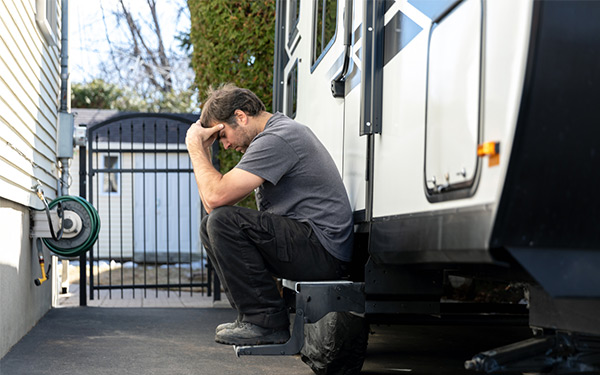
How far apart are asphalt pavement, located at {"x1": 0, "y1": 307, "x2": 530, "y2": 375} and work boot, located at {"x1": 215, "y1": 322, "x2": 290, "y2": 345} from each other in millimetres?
1348

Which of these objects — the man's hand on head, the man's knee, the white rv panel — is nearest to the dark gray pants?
the man's knee

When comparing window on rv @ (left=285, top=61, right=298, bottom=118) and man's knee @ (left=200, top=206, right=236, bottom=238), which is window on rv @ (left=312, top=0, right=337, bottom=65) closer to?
window on rv @ (left=285, top=61, right=298, bottom=118)

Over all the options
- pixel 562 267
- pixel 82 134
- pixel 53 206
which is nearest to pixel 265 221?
pixel 562 267

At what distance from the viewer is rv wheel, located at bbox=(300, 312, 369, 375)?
4176 millimetres

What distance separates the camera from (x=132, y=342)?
5.88 m

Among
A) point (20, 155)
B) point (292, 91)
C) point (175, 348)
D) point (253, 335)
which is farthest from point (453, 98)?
point (20, 155)

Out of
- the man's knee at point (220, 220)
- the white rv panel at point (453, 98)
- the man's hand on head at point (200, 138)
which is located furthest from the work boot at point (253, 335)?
the white rv panel at point (453, 98)

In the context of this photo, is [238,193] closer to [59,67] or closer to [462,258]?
[462,258]

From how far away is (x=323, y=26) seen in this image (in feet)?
14.4

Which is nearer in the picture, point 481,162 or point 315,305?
point 481,162

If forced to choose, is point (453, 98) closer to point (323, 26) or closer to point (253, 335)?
point (253, 335)

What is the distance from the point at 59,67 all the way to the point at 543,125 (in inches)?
321

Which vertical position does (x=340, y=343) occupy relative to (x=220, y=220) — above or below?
below

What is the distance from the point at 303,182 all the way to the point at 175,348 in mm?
2470
